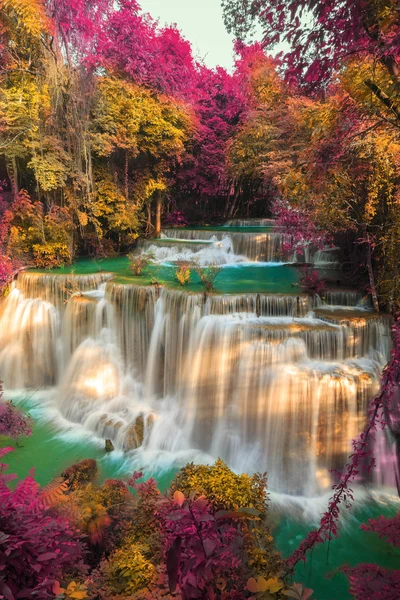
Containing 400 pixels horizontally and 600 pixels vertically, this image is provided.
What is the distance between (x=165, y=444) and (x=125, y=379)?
7.43 feet

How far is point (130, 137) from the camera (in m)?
14.2

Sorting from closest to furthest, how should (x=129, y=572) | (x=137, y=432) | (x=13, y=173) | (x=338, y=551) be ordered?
1. (x=129, y=572)
2. (x=338, y=551)
3. (x=137, y=432)
4. (x=13, y=173)

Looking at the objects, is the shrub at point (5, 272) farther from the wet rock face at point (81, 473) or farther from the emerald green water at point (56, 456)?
the wet rock face at point (81, 473)

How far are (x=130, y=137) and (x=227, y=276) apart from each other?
6.81 meters

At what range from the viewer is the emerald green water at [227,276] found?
10.4 meters

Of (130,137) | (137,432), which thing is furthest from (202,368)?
(130,137)

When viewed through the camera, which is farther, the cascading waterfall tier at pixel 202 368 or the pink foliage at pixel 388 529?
the cascading waterfall tier at pixel 202 368

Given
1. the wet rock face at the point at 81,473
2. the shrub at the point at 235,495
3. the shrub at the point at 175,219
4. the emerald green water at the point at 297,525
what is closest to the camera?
the shrub at the point at 235,495

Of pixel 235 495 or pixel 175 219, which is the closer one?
pixel 235 495

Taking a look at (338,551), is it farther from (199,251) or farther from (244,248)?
(199,251)

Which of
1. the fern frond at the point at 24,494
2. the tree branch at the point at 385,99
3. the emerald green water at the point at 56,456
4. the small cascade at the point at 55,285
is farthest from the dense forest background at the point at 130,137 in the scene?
the emerald green water at the point at 56,456

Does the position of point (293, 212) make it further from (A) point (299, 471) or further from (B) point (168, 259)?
(B) point (168, 259)

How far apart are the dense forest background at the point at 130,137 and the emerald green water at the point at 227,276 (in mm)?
1110

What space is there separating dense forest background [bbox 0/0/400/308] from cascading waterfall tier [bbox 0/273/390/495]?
5.59 ft
